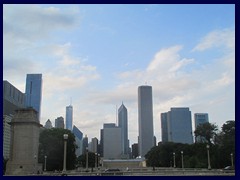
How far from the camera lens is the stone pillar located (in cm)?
5100

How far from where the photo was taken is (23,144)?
51688mm

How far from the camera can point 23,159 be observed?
51.2 meters

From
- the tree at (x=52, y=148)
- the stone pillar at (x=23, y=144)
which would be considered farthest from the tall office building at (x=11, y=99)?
the stone pillar at (x=23, y=144)

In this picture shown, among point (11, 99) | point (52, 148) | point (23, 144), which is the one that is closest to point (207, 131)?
point (52, 148)

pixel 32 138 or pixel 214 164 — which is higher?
pixel 32 138

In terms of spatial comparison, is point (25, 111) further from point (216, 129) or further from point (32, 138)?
point (216, 129)

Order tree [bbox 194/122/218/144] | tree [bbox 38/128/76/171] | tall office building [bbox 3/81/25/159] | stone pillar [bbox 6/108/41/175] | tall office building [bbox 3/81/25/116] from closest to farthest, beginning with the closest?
stone pillar [bbox 6/108/41/175], tree [bbox 38/128/76/171], tree [bbox 194/122/218/144], tall office building [bbox 3/81/25/159], tall office building [bbox 3/81/25/116]

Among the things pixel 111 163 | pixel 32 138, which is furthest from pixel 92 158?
pixel 32 138

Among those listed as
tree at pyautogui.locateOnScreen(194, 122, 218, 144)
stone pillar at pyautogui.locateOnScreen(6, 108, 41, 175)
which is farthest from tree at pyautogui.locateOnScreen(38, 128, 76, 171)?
tree at pyautogui.locateOnScreen(194, 122, 218, 144)

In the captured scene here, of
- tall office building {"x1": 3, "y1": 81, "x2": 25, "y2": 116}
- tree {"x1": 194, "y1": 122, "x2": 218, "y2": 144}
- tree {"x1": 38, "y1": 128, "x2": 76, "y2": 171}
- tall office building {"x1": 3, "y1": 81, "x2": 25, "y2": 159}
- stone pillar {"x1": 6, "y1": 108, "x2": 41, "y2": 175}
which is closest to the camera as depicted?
stone pillar {"x1": 6, "y1": 108, "x2": 41, "y2": 175}

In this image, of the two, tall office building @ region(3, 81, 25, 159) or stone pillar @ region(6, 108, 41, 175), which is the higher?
tall office building @ region(3, 81, 25, 159)

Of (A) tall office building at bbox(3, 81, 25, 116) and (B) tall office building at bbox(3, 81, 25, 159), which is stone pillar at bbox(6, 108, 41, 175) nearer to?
(B) tall office building at bbox(3, 81, 25, 159)

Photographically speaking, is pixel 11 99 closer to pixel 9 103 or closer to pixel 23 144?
pixel 9 103
